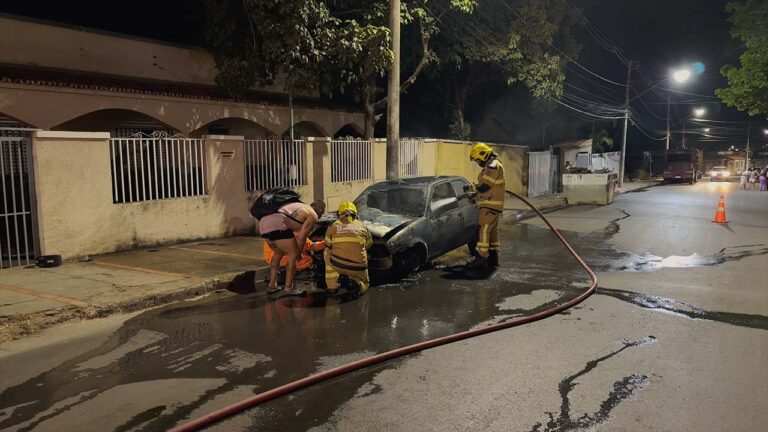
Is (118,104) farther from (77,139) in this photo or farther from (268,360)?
(268,360)

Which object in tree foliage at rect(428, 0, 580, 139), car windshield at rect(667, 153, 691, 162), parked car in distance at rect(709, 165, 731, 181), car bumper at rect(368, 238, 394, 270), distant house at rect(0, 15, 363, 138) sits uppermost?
tree foliage at rect(428, 0, 580, 139)

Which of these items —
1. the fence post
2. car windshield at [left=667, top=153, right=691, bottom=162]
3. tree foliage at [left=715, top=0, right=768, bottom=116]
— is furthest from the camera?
car windshield at [left=667, top=153, right=691, bottom=162]

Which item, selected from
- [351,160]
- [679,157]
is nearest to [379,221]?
[351,160]

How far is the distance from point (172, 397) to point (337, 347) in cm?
157

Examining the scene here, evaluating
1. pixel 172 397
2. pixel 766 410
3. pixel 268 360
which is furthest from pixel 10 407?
pixel 766 410

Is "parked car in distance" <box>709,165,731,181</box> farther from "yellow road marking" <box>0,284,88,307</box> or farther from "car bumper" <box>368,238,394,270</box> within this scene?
"yellow road marking" <box>0,284,88,307</box>

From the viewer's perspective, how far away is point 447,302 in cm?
672

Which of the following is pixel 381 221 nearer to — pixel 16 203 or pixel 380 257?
pixel 380 257

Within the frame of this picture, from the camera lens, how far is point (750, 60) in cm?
2958

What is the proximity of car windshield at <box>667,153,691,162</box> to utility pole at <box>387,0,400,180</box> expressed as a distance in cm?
3443

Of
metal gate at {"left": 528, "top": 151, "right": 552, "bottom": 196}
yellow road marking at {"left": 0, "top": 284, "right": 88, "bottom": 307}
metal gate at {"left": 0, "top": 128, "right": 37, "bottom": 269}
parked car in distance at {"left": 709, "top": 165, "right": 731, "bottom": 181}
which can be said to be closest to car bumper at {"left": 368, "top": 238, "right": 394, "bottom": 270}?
yellow road marking at {"left": 0, "top": 284, "right": 88, "bottom": 307}

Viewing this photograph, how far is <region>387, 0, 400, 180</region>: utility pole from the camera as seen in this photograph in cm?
1130

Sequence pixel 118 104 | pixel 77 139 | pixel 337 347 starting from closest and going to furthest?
1. pixel 337 347
2. pixel 77 139
3. pixel 118 104

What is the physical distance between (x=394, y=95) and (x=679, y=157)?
114 ft
